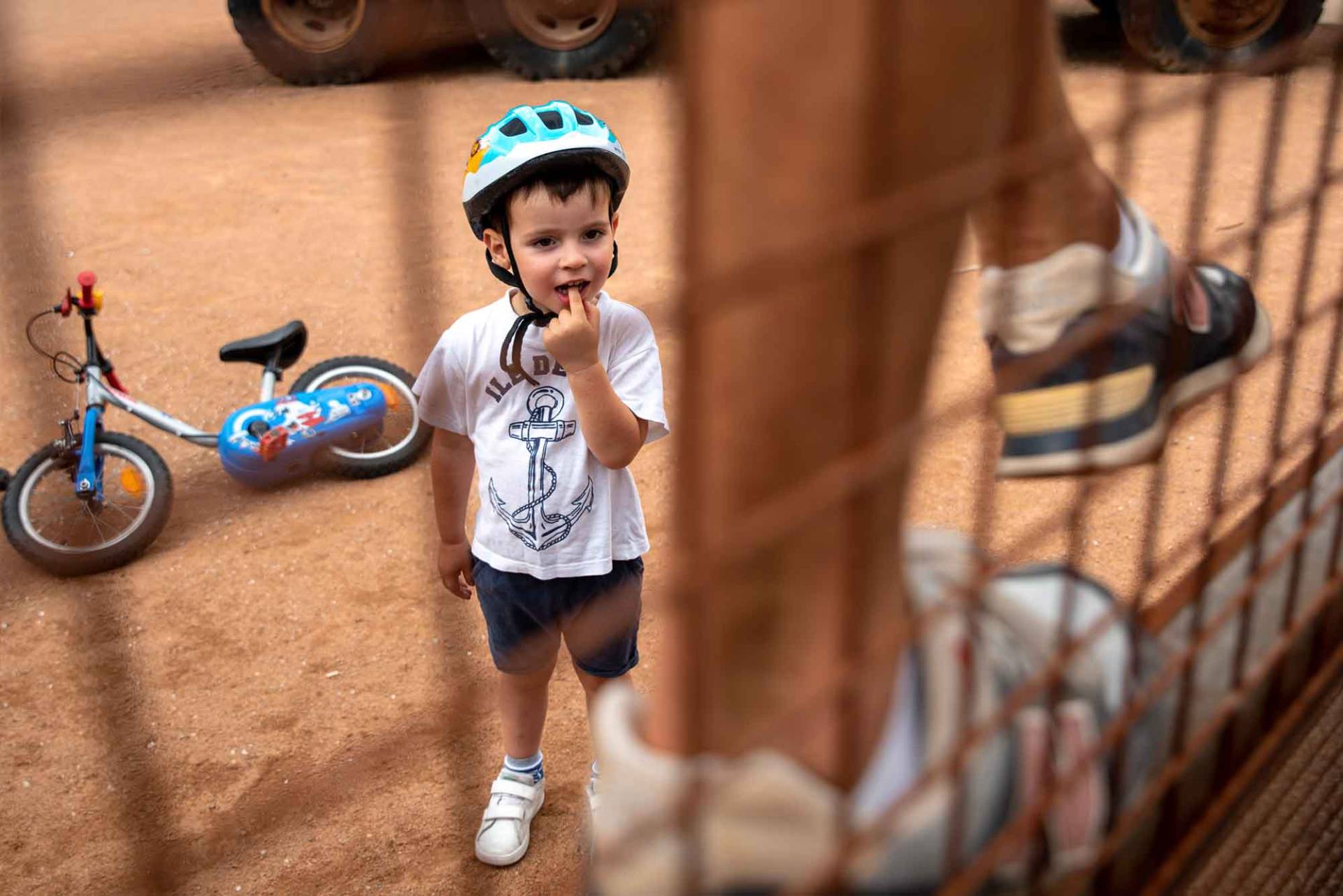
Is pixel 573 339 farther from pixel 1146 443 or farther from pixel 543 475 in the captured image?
pixel 1146 443

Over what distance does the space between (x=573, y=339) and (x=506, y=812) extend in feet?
2.40

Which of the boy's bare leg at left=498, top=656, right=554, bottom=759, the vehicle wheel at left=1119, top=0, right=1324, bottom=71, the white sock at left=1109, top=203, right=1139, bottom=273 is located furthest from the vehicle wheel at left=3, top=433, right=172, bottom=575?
the vehicle wheel at left=1119, top=0, right=1324, bottom=71

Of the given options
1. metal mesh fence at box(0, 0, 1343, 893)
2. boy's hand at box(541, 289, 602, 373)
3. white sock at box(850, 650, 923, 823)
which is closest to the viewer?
metal mesh fence at box(0, 0, 1343, 893)

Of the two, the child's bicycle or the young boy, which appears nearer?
the young boy

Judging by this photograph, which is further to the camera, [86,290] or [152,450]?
[152,450]

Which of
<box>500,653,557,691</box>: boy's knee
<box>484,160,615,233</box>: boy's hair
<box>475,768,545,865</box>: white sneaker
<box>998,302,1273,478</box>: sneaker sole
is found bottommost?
<box>475,768,545,865</box>: white sneaker

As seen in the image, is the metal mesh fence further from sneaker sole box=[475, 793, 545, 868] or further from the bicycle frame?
the bicycle frame

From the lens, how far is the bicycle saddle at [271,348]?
2.89 m

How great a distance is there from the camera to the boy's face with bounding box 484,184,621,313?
1.67 meters

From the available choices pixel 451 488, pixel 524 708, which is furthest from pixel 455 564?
pixel 524 708

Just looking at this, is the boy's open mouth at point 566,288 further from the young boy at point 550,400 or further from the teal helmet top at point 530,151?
the teal helmet top at point 530,151

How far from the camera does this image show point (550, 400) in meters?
1.72

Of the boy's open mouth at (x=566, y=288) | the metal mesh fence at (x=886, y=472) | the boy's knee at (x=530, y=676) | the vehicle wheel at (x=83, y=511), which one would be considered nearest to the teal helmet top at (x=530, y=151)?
the boy's open mouth at (x=566, y=288)

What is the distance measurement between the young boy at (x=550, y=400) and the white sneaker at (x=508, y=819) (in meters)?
0.20
